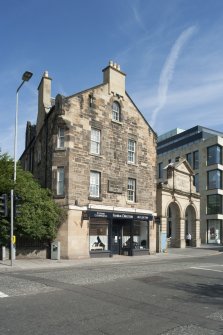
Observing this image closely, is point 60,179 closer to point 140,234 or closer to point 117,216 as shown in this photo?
point 117,216

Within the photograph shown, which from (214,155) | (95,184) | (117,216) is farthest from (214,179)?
(95,184)

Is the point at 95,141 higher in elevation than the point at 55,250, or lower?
higher

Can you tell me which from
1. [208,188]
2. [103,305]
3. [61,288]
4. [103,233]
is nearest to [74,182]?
[103,233]

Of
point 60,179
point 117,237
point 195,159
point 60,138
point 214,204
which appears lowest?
point 117,237

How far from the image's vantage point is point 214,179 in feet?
181

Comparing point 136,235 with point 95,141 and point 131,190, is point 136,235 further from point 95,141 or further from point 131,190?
point 95,141

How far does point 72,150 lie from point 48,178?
2.74 m

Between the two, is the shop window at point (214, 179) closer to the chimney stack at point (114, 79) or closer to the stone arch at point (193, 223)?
the stone arch at point (193, 223)

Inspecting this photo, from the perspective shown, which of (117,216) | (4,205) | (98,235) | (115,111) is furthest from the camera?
(115,111)

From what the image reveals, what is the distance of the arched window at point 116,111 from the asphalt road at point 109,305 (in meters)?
16.6

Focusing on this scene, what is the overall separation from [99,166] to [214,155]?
3131 cm

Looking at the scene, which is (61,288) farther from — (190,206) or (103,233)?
(190,206)

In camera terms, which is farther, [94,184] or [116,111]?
[116,111]

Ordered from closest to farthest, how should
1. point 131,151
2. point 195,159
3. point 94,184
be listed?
point 94,184
point 131,151
point 195,159
